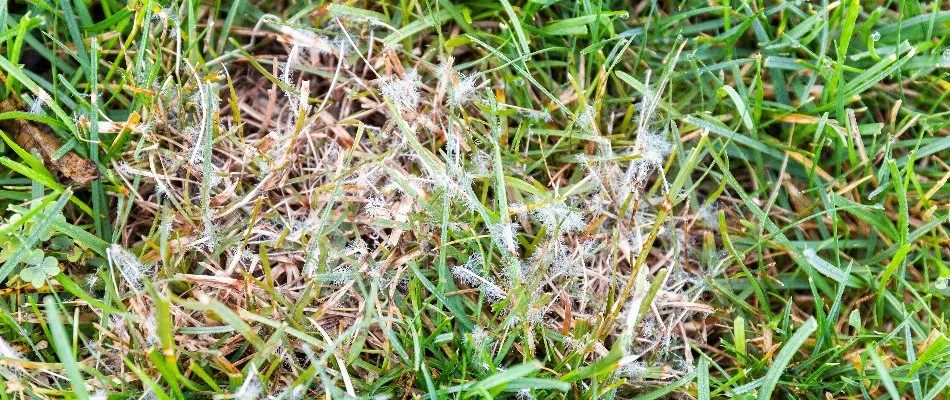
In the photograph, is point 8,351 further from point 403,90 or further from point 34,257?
point 403,90

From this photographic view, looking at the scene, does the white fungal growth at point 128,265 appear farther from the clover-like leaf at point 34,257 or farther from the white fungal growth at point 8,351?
the white fungal growth at point 8,351

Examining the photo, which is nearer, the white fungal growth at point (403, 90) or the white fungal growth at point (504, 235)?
the white fungal growth at point (504, 235)

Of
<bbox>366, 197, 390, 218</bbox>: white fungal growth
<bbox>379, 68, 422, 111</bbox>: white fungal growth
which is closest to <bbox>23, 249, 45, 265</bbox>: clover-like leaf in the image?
<bbox>366, 197, 390, 218</bbox>: white fungal growth

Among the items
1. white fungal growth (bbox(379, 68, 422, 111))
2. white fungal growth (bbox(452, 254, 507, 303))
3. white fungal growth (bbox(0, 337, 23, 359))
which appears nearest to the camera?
white fungal growth (bbox(0, 337, 23, 359))

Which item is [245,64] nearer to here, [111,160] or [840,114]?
[111,160]

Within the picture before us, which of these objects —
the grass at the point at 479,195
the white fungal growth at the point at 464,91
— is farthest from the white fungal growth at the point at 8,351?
the white fungal growth at the point at 464,91

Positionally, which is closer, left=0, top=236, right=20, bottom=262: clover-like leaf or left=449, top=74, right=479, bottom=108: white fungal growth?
left=0, top=236, right=20, bottom=262: clover-like leaf

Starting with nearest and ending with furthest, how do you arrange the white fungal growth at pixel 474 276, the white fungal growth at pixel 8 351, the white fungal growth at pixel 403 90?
the white fungal growth at pixel 8 351 < the white fungal growth at pixel 474 276 < the white fungal growth at pixel 403 90

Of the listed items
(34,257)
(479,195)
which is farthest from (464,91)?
(34,257)

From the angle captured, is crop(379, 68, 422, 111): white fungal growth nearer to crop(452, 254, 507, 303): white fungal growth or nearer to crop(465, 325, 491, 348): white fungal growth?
crop(452, 254, 507, 303): white fungal growth

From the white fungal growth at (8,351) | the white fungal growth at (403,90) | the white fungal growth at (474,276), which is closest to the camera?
the white fungal growth at (8,351)
